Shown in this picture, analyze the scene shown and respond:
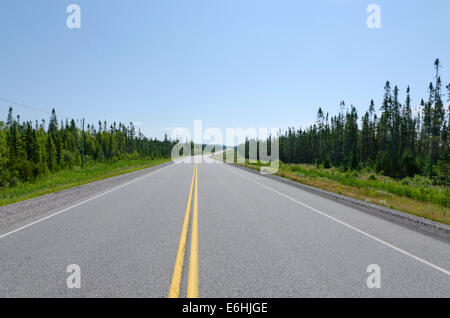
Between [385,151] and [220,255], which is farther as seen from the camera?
[385,151]

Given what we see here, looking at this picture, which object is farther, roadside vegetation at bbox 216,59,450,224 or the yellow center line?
roadside vegetation at bbox 216,59,450,224

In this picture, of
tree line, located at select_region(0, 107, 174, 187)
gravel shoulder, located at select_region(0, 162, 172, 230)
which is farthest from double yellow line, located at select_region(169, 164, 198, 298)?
tree line, located at select_region(0, 107, 174, 187)

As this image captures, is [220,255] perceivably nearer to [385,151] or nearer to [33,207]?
[33,207]

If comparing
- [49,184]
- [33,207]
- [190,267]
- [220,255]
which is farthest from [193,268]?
[49,184]

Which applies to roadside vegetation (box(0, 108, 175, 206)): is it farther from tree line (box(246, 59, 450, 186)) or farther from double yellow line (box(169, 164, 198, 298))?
tree line (box(246, 59, 450, 186))

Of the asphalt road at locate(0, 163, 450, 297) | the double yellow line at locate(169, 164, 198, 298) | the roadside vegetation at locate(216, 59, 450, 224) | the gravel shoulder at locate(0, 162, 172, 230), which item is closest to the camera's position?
the double yellow line at locate(169, 164, 198, 298)

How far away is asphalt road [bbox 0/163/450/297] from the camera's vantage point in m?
3.26

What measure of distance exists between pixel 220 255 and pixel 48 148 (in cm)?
7538

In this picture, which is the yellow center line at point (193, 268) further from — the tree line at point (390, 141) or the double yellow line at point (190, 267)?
the tree line at point (390, 141)

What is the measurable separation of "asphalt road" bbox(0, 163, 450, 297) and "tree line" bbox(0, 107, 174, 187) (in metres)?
28.5

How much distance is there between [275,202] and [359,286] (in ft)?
22.7

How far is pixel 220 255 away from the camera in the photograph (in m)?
4.41
